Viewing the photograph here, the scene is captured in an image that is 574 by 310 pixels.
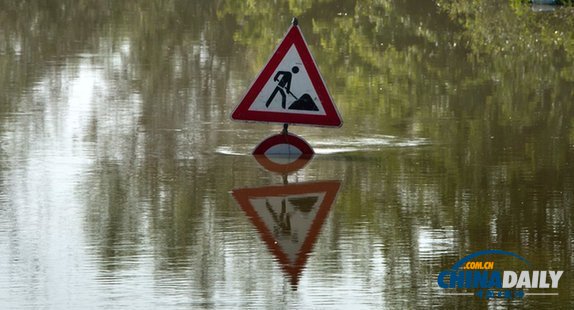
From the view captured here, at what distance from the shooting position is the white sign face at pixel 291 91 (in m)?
13.0

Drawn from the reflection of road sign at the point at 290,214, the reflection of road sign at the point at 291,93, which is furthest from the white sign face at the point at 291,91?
the reflection of road sign at the point at 290,214

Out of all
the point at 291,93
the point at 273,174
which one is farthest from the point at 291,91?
the point at 273,174

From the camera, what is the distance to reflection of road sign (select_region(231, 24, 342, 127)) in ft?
42.7

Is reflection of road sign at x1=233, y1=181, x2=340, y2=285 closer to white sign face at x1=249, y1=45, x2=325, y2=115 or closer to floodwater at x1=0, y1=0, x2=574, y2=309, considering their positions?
floodwater at x1=0, y1=0, x2=574, y2=309

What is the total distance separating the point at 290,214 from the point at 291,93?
224 cm

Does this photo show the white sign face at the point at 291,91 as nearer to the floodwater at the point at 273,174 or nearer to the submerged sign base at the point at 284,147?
the submerged sign base at the point at 284,147

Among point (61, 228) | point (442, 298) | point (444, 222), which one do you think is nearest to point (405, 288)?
point (442, 298)

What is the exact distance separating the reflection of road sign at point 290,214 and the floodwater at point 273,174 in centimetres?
2

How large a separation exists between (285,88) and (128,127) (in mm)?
2342

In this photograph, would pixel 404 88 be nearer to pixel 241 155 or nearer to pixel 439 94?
pixel 439 94

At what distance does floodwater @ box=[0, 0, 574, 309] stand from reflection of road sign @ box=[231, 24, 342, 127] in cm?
41

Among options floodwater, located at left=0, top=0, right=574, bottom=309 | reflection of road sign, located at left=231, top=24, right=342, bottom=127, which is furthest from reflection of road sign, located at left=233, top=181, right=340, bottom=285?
reflection of road sign, located at left=231, top=24, right=342, bottom=127

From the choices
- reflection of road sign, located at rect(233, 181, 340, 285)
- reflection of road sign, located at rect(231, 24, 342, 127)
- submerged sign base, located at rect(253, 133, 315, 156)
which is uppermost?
reflection of road sign, located at rect(231, 24, 342, 127)

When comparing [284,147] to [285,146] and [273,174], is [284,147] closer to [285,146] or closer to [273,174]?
[285,146]
